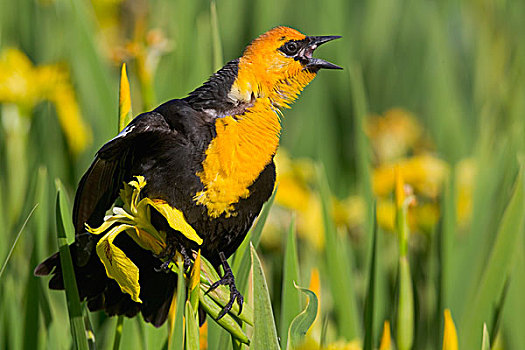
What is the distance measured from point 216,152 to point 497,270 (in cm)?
58

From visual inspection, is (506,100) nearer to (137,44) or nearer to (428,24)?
(428,24)

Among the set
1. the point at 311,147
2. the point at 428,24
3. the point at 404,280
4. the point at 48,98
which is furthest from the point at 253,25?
the point at 404,280

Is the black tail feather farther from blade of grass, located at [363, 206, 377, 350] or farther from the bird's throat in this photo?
blade of grass, located at [363, 206, 377, 350]

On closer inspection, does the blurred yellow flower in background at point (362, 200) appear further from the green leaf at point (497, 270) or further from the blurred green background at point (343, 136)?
the green leaf at point (497, 270)

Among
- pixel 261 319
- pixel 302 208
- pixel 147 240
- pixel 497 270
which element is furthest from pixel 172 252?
pixel 302 208

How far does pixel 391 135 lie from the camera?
232 centimetres

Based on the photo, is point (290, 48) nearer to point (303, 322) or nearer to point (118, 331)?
point (303, 322)

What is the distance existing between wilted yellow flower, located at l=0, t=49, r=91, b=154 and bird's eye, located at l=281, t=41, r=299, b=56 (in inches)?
40.2

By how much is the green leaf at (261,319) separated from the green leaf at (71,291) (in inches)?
8.6

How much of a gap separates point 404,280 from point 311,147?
4.14ft

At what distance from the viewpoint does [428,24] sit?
8.27ft

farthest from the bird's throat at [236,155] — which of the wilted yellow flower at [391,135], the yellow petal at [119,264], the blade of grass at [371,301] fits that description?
the wilted yellow flower at [391,135]

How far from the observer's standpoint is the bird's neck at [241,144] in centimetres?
84

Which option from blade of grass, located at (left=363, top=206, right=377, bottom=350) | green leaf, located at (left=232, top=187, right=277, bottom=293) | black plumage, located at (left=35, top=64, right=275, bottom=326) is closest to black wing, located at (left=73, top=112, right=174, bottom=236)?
black plumage, located at (left=35, top=64, right=275, bottom=326)
